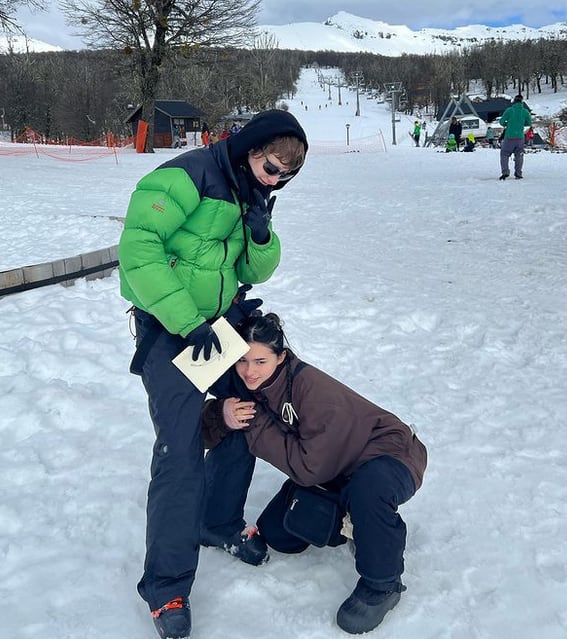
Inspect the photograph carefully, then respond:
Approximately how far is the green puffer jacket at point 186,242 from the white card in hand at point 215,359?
109mm

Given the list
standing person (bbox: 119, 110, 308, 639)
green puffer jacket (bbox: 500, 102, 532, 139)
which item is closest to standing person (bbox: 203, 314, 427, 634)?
standing person (bbox: 119, 110, 308, 639)

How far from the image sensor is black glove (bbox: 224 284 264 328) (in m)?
2.50

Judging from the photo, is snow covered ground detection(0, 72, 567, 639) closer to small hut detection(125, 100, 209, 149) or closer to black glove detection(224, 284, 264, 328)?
black glove detection(224, 284, 264, 328)

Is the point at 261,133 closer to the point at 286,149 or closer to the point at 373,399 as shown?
the point at 286,149

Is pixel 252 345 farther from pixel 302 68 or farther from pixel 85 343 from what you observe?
pixel 302 68

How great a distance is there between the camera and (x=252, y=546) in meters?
2.53

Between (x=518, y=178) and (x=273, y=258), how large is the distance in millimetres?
12287

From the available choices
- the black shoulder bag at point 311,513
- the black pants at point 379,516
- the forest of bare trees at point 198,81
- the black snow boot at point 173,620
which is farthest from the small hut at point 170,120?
the black snow boot at point 173,620

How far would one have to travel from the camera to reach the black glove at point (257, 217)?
231 cm

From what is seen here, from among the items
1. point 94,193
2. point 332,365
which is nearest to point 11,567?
point 332,365

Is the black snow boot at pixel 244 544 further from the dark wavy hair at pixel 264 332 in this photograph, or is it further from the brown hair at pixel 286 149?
the brown hair at pixel 286 149

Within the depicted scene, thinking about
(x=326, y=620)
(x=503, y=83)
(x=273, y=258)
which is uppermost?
(x=503, y=83)

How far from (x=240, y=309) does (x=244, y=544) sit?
98cm

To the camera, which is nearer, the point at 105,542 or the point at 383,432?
the point at 383,432
